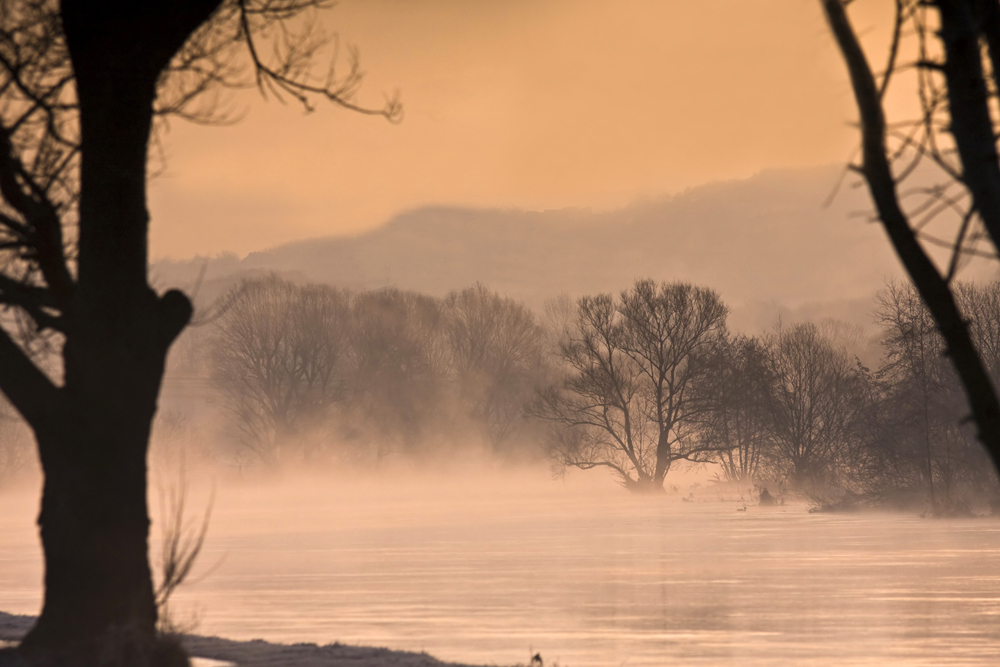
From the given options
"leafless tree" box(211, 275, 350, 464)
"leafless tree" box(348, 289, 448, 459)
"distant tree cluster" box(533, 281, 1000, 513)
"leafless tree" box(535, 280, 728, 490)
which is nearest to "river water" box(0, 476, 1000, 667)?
"distant tree cluster" box(533, 281, 1000, 513)

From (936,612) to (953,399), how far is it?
2957 cm

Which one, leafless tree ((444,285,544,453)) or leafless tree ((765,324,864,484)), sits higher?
leafless tree ((444,285,544,453))

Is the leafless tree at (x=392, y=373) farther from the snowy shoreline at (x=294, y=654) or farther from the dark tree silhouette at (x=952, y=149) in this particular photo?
the dark tree silhouette at (x=952, y=149)

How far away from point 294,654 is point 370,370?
226ft

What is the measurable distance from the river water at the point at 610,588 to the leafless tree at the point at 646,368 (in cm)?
2392

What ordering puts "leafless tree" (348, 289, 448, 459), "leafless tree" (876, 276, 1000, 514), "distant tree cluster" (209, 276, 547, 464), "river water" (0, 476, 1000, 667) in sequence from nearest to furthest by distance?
"river water" (0, 476, 1000, 667)
"leafless tree" (876, 276, 1000, 514)
"distant tree cluster" (209, 276, 547, 464)
"leafless tree" (348, 289, 448, 459)

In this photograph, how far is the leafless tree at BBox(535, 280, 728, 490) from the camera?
6203 cm

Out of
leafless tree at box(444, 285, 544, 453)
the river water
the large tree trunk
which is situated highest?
leafless tree at box(444, 285, 544, 453)

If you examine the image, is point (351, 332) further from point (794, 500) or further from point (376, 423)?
point (794, 500)

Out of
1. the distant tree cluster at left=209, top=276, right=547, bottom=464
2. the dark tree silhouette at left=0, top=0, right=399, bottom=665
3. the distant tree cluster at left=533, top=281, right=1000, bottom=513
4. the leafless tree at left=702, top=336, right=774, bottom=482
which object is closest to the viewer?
the dark tree silhouette at left=0, top=0, right=399, bottom=665

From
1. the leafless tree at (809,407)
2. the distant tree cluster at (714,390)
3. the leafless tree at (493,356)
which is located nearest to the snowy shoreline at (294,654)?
the distant tree cluster at (714,390)

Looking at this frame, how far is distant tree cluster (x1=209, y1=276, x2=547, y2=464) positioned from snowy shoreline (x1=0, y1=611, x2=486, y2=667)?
202ft

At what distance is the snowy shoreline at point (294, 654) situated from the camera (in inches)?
383

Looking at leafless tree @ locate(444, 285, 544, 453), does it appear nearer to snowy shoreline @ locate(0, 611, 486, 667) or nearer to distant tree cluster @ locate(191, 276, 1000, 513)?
distant tree cluster @ locate(191, 276, 1000, 513)
